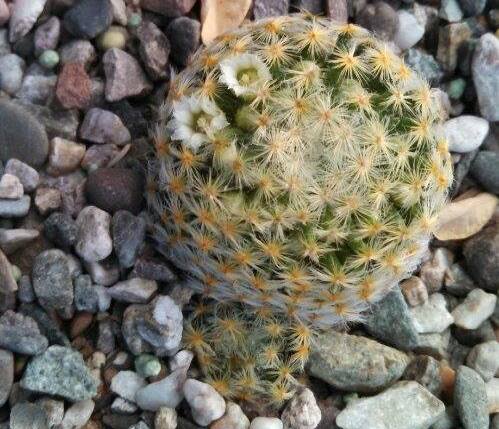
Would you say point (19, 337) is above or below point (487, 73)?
below

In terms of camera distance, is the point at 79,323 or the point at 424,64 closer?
the point at 79,323

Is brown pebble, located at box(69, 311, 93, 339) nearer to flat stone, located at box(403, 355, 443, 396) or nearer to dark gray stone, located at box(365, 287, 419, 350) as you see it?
dark gray stone, located at box(365, 287, 419, 350)

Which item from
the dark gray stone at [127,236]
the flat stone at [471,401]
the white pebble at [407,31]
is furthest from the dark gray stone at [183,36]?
the flat stone at [471,401]

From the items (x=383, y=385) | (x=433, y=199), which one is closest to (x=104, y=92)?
(x=433, y=199)

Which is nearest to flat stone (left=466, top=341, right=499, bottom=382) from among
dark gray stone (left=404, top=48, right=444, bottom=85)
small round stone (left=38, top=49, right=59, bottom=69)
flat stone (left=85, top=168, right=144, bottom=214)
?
dark gray stone (left=404, top=48, right=444, bottom=85)

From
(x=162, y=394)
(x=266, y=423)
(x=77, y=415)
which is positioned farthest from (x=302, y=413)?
(x=77, y=415)

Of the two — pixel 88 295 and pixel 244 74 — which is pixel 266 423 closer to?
pixel 88 295

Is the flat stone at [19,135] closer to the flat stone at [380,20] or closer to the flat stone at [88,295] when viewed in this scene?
the flat stone at [88,295]
